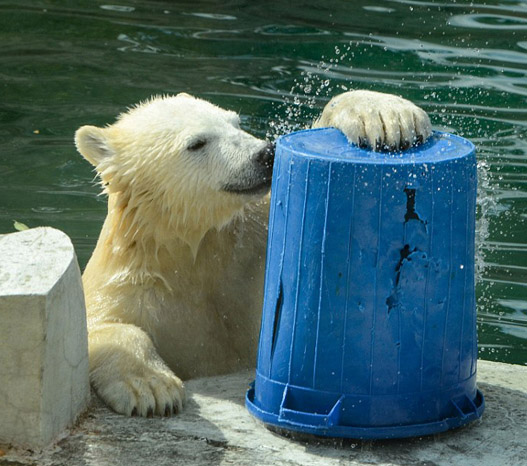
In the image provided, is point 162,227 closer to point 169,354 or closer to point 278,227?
point 169,354

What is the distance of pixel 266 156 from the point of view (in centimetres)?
412

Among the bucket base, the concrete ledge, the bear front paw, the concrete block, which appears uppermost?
the bear front paw

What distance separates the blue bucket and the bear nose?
555 mm

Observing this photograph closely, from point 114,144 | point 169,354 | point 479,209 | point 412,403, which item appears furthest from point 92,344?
point 479,209

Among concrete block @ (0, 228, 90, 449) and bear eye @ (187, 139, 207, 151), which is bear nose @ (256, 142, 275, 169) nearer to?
bear eye @ (187, 139, 207, 151)

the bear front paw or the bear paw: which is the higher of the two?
the bear front paw

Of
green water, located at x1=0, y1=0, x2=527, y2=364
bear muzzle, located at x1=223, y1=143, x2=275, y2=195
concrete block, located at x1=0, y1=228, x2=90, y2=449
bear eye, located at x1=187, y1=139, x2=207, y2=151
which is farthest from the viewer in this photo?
green water, located at x1=0, y1=0, x2=527, y2=364

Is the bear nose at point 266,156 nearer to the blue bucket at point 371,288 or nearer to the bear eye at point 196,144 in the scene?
the bear eye at point 196,144

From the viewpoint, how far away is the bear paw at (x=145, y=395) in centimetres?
368

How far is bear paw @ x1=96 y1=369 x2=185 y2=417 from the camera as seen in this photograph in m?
3.68

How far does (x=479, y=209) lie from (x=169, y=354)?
3.45 m

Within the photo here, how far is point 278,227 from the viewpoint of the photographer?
11.5ft

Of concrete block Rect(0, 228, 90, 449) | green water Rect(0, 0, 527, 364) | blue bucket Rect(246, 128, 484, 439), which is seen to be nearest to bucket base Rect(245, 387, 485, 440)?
blue bucket Rect(246, 128, 484, 439)

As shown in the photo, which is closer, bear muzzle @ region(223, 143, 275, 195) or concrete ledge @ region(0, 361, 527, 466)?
concrete ledge @ region(0, 361, 527, 466)
